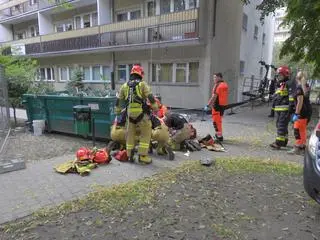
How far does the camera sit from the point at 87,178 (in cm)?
484

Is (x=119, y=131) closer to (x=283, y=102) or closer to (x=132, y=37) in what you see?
(x=283, y=102)

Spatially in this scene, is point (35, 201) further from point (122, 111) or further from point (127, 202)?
point (122, 111)

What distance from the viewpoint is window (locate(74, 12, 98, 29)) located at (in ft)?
66.6

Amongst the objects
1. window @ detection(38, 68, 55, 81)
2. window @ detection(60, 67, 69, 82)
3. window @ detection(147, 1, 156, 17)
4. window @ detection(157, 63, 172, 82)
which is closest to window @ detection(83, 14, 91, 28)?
window @ detection(60, 67, 69, 82)

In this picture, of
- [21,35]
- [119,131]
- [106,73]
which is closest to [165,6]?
[106,73]

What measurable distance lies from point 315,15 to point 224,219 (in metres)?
9.53

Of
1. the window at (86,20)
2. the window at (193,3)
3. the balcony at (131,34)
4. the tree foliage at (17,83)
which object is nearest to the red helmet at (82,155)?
the tree foliage at (17,83)

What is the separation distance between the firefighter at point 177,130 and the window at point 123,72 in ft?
36.4

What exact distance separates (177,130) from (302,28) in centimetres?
851

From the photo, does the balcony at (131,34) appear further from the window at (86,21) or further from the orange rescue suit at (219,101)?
the orange rescue suit at (219,101)

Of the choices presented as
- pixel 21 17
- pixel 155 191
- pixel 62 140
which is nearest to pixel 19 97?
pixel 62 140

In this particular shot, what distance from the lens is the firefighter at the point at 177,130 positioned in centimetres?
657

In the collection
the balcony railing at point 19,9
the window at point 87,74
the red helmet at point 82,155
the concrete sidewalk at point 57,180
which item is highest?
the balcony railing at point 19,9

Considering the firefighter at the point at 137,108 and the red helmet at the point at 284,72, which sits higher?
the red helmet at the point at 284,72
